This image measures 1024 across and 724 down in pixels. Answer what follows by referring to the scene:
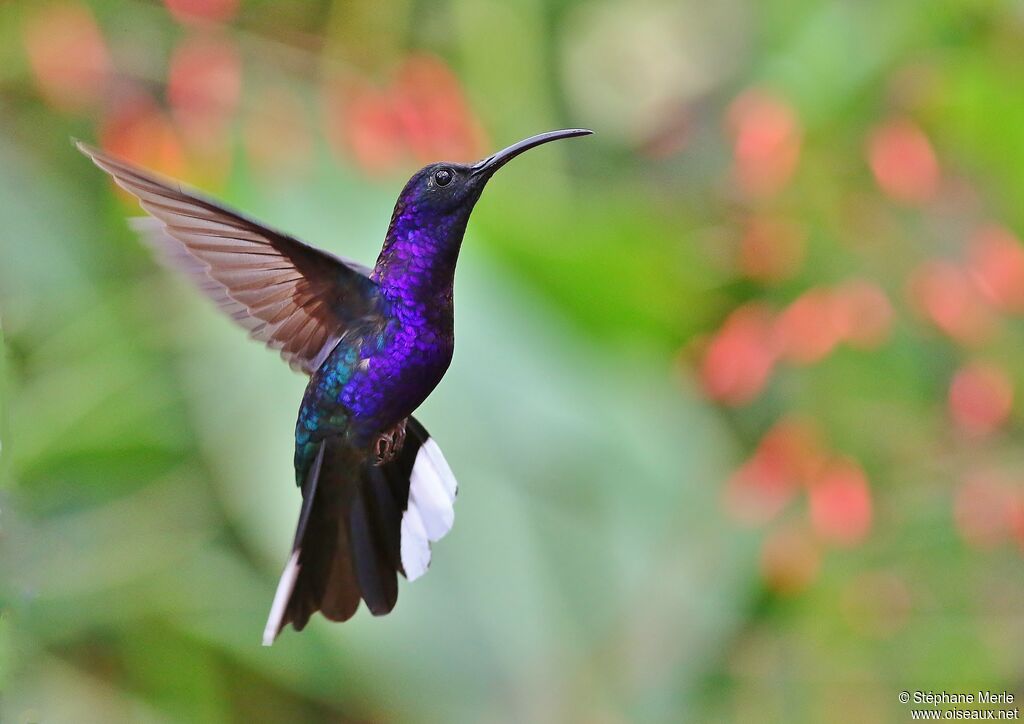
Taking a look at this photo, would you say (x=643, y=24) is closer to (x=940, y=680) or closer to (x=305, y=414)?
(x=940, y=680)

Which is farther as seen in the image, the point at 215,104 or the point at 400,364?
the point at 215,104

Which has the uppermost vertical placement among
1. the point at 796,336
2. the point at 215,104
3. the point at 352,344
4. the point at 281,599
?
the point at 215,104

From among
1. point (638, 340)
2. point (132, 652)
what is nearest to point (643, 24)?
point (638, 340)

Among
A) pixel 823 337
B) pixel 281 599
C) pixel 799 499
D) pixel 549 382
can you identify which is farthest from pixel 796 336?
pixel 281 599

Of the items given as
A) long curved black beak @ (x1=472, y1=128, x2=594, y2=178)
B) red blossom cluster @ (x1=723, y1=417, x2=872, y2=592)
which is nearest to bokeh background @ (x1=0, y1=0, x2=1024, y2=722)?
red blossom cluster @ (x1=723, y1=417, x2=872, y2=592)

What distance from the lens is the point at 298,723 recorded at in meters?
1.50

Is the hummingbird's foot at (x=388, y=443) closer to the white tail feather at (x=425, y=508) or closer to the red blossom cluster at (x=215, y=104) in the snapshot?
the white tail feather at (x=425, y=508)

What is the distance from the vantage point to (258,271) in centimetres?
52

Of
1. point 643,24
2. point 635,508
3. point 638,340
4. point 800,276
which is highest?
point 643,24

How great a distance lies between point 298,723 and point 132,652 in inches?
8.9

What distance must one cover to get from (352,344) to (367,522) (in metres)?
0.10

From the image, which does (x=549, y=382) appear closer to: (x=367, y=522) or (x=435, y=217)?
(x=367, y=522)

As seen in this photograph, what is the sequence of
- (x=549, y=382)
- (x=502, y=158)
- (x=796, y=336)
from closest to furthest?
(x=502, y=158), (x=549, y=382), (x=796, y=336)

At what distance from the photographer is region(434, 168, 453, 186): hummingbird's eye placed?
0.45 m
